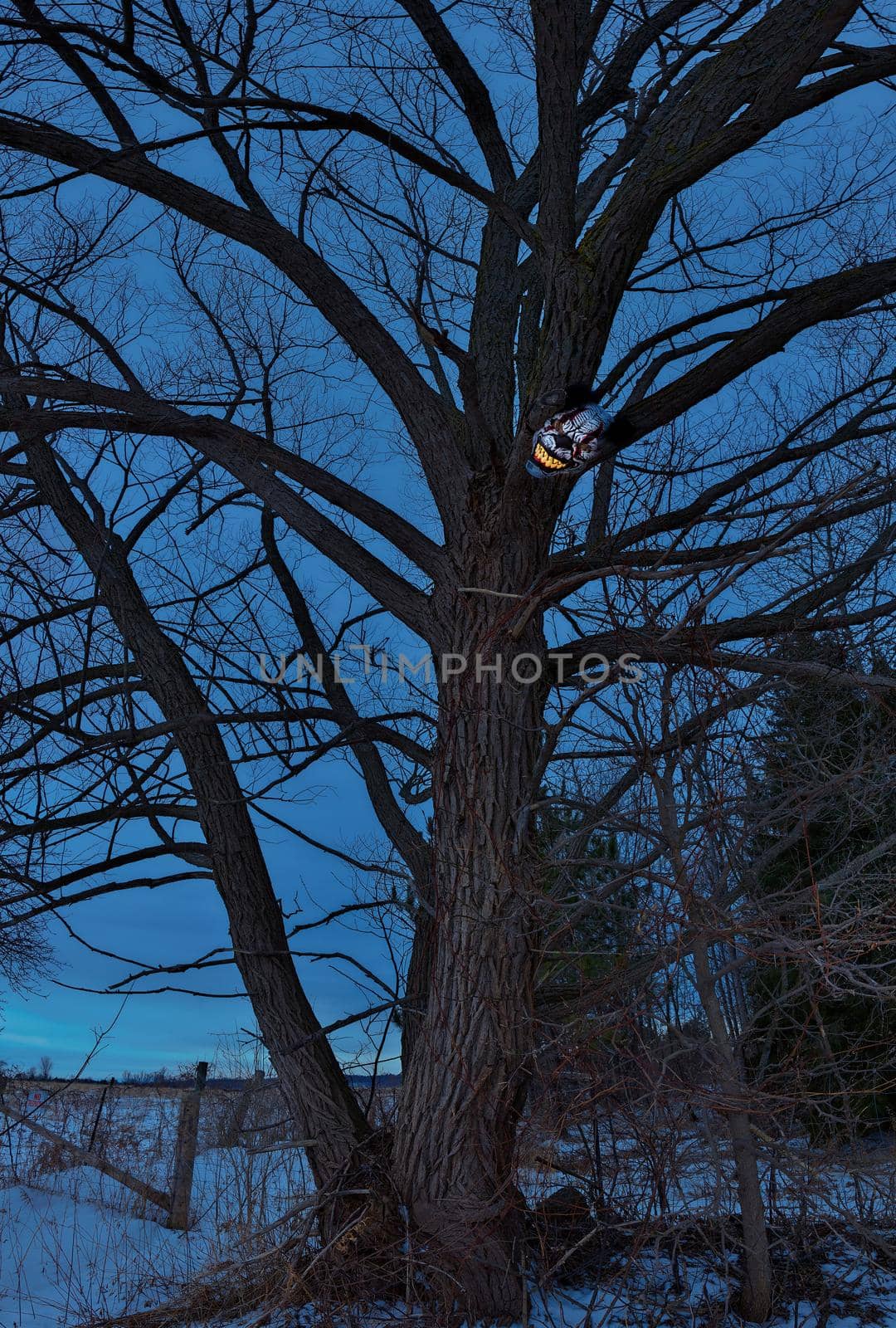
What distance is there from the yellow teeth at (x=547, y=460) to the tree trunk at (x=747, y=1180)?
2033 mm

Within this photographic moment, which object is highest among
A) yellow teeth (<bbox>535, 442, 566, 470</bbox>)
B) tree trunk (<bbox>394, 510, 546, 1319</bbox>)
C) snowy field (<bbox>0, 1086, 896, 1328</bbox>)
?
yellow teeth (<bbox>535, 442, 566, 470</bbox>)

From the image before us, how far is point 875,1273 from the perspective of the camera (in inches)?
194

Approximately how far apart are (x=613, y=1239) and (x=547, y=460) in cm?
396

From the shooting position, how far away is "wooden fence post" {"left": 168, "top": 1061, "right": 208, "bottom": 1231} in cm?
728

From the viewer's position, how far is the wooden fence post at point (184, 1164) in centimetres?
728

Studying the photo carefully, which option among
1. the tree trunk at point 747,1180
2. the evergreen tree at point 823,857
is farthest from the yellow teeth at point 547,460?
the tree trunk at point 747,1180

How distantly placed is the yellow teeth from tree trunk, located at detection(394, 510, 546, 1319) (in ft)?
2.05

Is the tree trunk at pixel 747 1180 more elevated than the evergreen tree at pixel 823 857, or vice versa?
the evergreen tree at pixel 823 857

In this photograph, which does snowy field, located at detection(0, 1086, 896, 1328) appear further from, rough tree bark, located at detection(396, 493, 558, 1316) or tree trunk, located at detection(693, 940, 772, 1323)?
rough tree bark, located at detection(396, 493, 558, 1316)

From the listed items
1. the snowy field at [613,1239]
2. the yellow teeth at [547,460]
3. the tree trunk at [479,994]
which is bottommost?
the snowy field at [613,1239]

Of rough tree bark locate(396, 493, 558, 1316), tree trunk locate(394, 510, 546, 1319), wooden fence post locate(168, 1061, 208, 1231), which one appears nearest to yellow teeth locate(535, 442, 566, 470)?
rough tree bark locate(396, 493, 558, 1316)

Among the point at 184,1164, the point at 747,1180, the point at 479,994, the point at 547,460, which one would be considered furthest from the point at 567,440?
the point at 184,1164

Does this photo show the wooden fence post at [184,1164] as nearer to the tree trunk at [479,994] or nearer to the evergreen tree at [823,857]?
the tree trunk at [479,994]

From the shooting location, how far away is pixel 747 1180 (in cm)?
397
